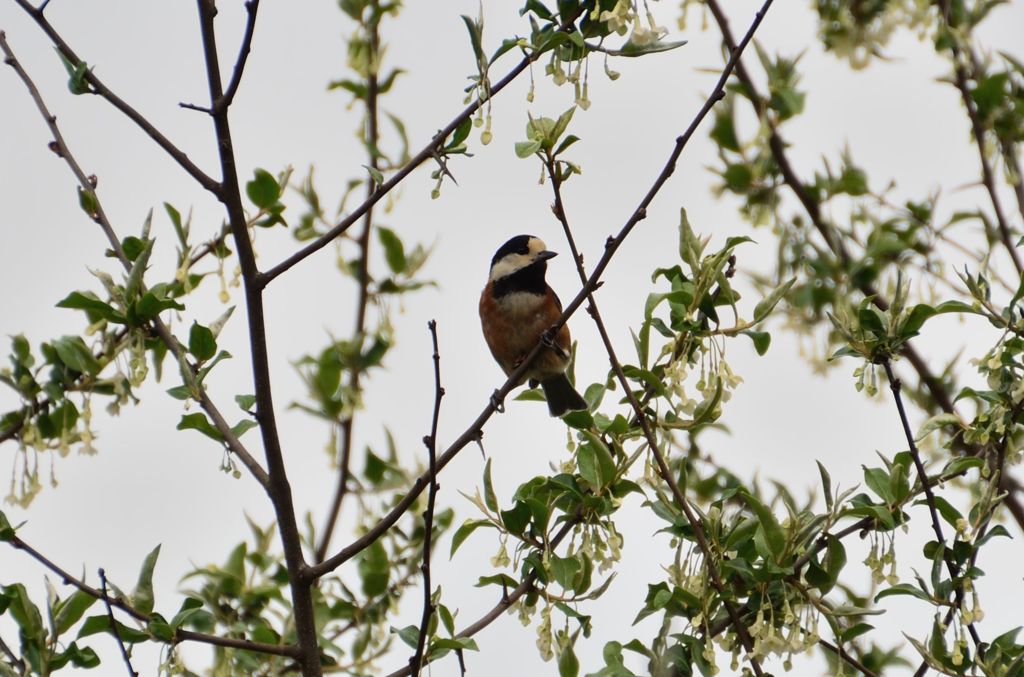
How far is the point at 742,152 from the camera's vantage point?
4934 mm

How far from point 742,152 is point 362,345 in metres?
1.64

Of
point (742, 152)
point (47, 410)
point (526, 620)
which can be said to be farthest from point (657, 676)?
point (742, 152)

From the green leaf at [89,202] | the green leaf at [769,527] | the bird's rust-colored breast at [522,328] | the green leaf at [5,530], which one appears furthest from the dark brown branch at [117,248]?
the bird's rust-colored breast at [522,328]

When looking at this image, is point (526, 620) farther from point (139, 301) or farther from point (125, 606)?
point (139, 301)

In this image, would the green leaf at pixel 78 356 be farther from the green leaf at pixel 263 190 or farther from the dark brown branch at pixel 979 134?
the dark brown branch at pixel 979 134

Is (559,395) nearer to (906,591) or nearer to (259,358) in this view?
(259,358)

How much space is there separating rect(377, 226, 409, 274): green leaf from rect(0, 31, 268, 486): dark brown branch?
1.47 m

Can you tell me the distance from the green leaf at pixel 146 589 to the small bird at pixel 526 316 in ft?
9.76

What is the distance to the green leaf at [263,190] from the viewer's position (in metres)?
3.71

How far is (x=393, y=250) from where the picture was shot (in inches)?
199

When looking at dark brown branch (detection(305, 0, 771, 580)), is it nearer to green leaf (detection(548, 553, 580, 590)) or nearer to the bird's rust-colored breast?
green leaf (detection(548, 553, 580, 590))

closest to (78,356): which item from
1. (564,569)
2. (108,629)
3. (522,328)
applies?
(108,629)

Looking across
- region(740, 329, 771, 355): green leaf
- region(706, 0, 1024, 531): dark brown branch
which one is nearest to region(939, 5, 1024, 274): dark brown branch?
region(706, 0, 1024, 531): dark brown branch

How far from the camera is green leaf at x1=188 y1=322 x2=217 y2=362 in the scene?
3490 mm
